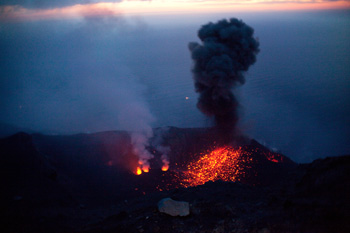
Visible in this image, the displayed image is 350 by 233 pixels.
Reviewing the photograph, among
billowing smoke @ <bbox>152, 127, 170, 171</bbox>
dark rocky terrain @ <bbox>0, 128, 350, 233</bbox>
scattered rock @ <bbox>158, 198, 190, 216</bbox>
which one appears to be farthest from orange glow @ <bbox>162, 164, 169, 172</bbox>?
scattered rock @ <bbox>158, 198, 190, 216</bbox>

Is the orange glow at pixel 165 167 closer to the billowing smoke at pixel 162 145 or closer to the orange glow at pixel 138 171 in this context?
the billowing smoke at pixel 162 145

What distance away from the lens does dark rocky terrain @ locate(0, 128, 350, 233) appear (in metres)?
7.38

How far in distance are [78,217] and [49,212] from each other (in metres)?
1.53

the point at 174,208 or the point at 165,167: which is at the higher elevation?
the point at 165,167

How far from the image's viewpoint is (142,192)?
14.9 metres

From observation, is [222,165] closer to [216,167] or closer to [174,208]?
[216,167]

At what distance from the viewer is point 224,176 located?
16.4m

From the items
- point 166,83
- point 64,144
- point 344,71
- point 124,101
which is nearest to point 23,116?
point 124,101

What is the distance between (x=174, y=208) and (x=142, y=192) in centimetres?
689

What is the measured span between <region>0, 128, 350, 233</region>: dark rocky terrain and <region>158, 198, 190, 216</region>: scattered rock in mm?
209

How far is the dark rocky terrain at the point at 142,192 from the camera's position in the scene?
7375 millimetres

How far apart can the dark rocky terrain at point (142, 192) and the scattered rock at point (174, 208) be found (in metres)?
0.21

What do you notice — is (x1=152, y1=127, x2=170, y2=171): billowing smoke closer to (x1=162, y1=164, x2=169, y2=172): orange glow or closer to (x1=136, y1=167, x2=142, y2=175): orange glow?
(x1=162, y1=164, x2=169, y2=172): orange glow

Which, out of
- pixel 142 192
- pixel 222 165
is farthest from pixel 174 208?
pixel 222 165
